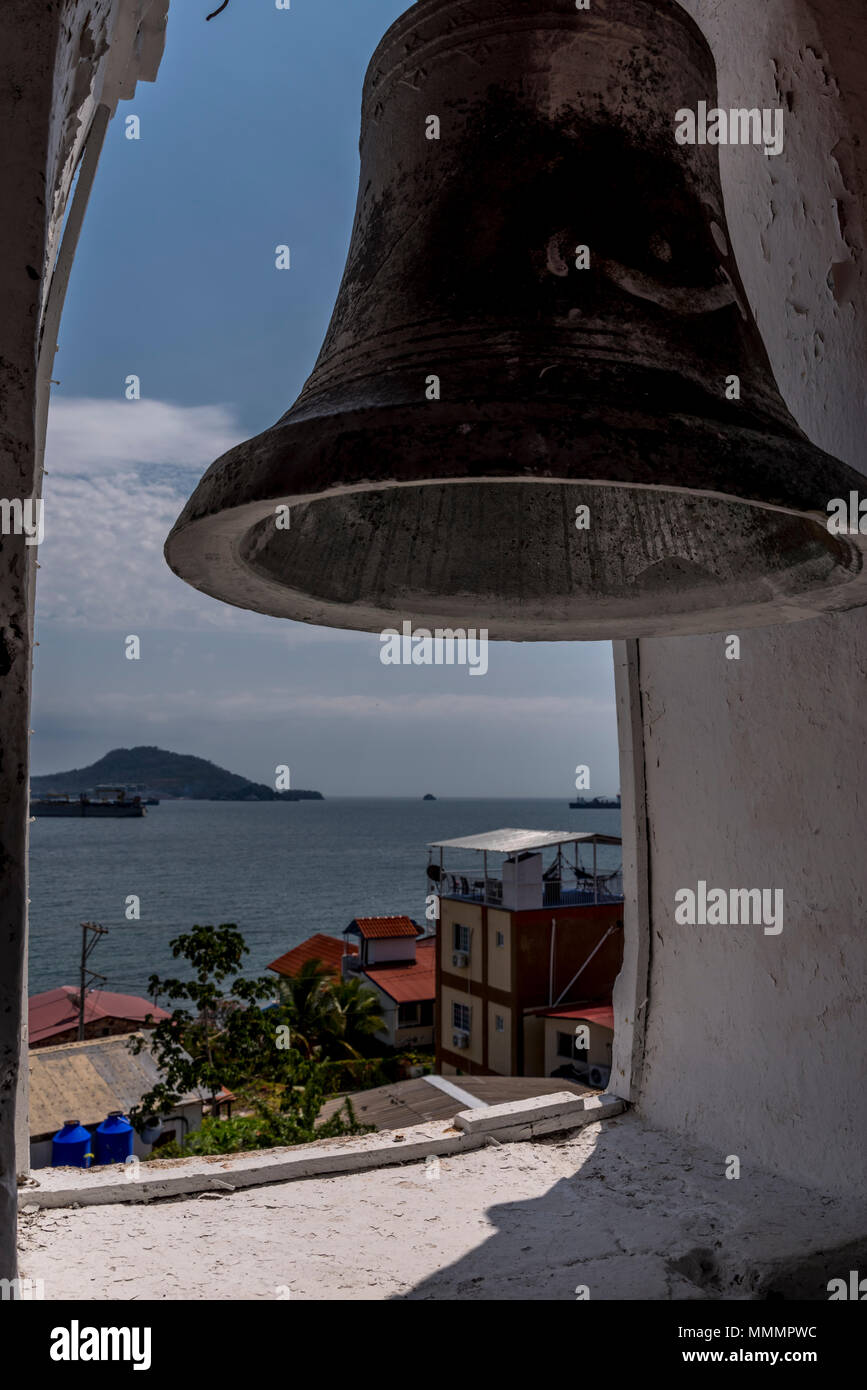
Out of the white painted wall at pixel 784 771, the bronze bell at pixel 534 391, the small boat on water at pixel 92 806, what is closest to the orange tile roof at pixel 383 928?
the white painted wall at pixel 784 771

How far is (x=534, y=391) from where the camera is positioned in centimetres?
126

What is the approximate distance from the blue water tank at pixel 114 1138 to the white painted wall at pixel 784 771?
9165 millimetres

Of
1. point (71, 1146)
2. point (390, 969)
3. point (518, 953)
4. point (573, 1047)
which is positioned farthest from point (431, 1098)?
point (390, 969)

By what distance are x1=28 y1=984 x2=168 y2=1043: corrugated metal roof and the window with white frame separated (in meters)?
6.79

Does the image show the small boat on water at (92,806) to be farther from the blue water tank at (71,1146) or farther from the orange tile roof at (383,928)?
the blue water tank at (71,1146)

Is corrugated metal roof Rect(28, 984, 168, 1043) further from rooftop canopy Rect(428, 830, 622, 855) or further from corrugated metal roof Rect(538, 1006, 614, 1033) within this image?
corrugated metal roof Rect(538, 1006, 614, 1033)

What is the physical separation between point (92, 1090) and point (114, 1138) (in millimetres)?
6109

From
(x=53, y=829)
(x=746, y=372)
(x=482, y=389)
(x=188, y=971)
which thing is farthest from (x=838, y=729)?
(x=53, y=829)

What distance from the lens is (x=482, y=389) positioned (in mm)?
1268

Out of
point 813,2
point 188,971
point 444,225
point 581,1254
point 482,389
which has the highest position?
point 813,2

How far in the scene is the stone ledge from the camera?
8.80ft

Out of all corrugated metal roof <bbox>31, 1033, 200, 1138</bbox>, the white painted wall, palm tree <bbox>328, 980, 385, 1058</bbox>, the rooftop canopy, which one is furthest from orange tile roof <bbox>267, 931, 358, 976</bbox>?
the white painted wall
